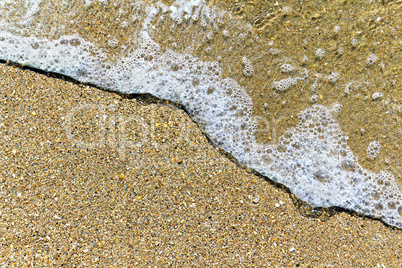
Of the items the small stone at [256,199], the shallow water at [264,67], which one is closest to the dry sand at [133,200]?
the small stone at [256,199]

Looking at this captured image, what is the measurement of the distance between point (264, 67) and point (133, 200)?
5.65 feet

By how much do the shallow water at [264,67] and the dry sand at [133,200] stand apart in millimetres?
233

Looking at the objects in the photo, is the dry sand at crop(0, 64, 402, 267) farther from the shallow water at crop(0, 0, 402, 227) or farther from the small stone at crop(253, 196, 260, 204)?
the shallow water at crop(0, 0, 402, 227)

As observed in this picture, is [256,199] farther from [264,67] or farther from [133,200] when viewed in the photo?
[264,67]

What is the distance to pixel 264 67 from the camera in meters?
2.54

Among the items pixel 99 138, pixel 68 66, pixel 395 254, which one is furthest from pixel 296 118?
pixel 68 66

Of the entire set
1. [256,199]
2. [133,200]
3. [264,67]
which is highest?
[264,67]

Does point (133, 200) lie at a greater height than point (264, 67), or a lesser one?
lesser

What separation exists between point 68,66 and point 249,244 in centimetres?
230

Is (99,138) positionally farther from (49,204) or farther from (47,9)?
(47,9)

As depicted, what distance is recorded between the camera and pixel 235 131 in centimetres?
247

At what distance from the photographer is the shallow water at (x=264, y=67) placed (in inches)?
96.9

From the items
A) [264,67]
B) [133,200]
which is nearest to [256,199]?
[133,200]

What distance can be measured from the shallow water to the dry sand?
→ 0.23 metres
